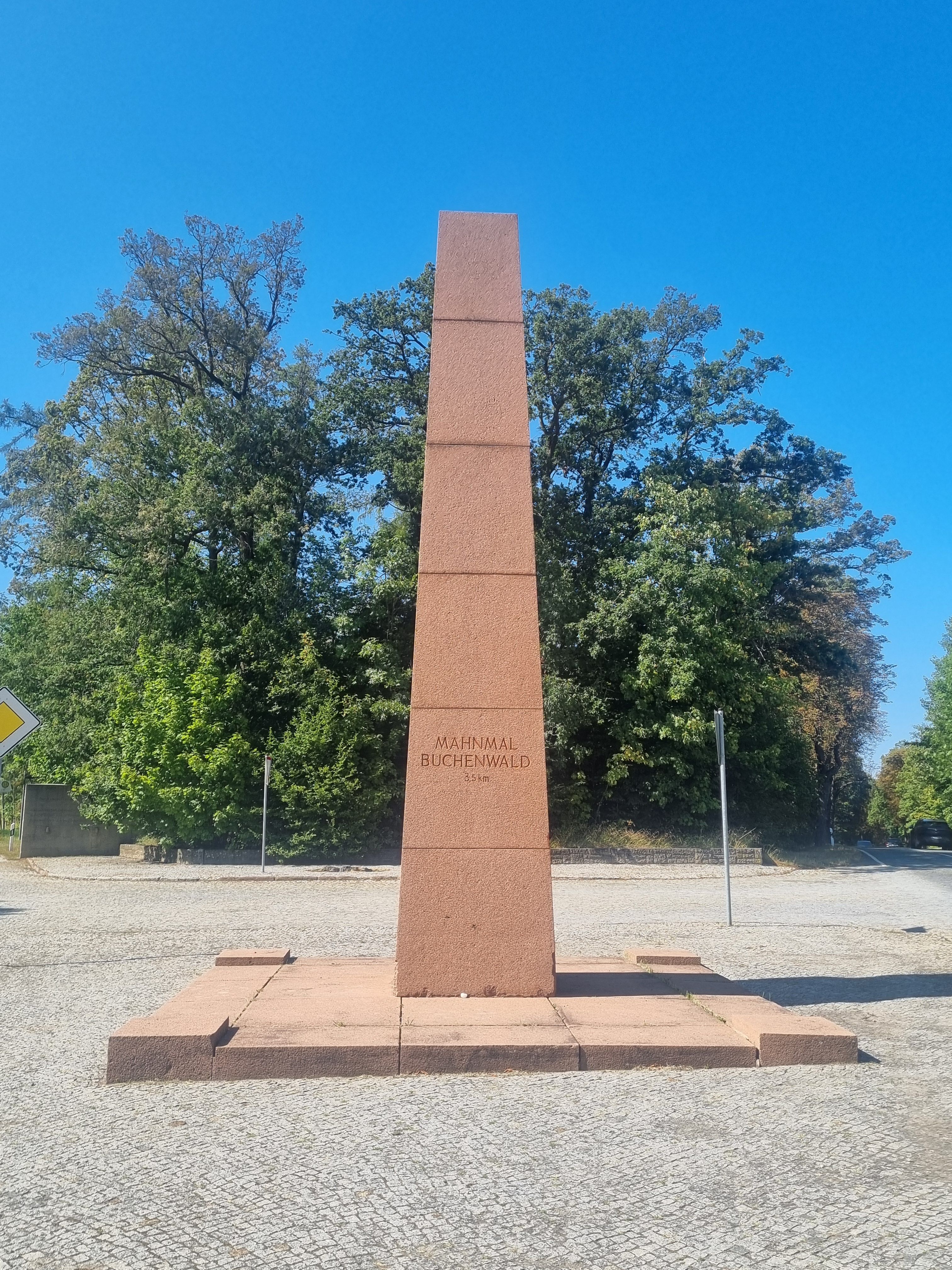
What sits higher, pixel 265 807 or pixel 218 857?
pixel 265 807

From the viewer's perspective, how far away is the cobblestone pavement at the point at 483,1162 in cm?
390

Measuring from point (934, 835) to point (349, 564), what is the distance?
1378 inches

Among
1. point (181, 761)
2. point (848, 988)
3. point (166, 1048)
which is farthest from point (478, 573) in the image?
point (181, 761)

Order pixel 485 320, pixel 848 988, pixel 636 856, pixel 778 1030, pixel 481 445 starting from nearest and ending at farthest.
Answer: pixel 778 1030
pixel 481 445
pixel 485 320
pixel 848 988
pixel 636 856

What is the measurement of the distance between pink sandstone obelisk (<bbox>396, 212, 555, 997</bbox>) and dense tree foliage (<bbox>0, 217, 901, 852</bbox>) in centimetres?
1863

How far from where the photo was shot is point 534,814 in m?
Answer: 8.13

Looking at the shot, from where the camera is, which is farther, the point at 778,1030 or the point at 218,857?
the point at 218,857

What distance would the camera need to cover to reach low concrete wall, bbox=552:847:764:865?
26859 mm

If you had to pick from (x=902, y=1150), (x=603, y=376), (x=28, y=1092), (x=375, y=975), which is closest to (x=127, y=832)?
(x=603, y=376)

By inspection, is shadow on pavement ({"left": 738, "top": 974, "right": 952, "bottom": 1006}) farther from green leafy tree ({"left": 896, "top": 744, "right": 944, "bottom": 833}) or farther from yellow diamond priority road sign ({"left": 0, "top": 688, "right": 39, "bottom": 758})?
green leafy tree ({"left": 896, "top": 744, "right": 944, "bottom": 833})

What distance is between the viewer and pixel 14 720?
35.5 feet

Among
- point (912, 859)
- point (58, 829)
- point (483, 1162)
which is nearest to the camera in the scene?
point (483, 1162)

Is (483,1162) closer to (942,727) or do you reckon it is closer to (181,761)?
(181,761)

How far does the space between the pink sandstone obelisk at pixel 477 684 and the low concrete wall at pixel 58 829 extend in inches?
971
